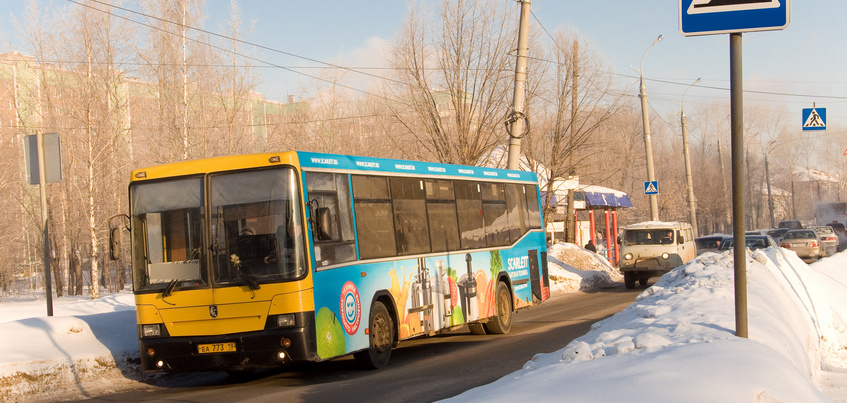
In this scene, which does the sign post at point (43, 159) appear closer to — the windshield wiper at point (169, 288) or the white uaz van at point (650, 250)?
the windshield wiper at point (169, 288)

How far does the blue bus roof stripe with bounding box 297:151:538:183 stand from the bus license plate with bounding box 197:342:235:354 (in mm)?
2448

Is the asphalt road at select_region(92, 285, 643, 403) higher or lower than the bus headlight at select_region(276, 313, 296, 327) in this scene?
lower

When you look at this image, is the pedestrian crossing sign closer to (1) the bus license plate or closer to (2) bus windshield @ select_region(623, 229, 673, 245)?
(2) bus windshield @ select_region(623, 229, 673, 245)

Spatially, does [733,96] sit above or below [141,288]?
above

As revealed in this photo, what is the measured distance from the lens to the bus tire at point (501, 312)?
1522cm

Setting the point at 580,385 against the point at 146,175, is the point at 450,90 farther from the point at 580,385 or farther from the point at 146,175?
the point at 580,385

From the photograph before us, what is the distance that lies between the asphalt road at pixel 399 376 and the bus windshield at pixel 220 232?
1.40m

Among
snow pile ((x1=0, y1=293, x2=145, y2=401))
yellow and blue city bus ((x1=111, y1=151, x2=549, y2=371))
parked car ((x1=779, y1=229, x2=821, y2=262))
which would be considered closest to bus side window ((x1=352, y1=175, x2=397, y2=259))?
yellow and blue city bus ((x1=111, y1=151, x2=549, y2=371))

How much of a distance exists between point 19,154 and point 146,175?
2624 cm

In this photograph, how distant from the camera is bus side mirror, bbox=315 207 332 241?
962 centimetres

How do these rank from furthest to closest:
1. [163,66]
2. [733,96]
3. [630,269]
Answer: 1. [163,66]
2. [630,269]
3. [733,96]

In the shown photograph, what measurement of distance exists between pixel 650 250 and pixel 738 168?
790 inches

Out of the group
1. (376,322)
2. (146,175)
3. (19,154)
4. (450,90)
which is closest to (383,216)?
(376,322)

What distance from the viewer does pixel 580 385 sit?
5281mm
